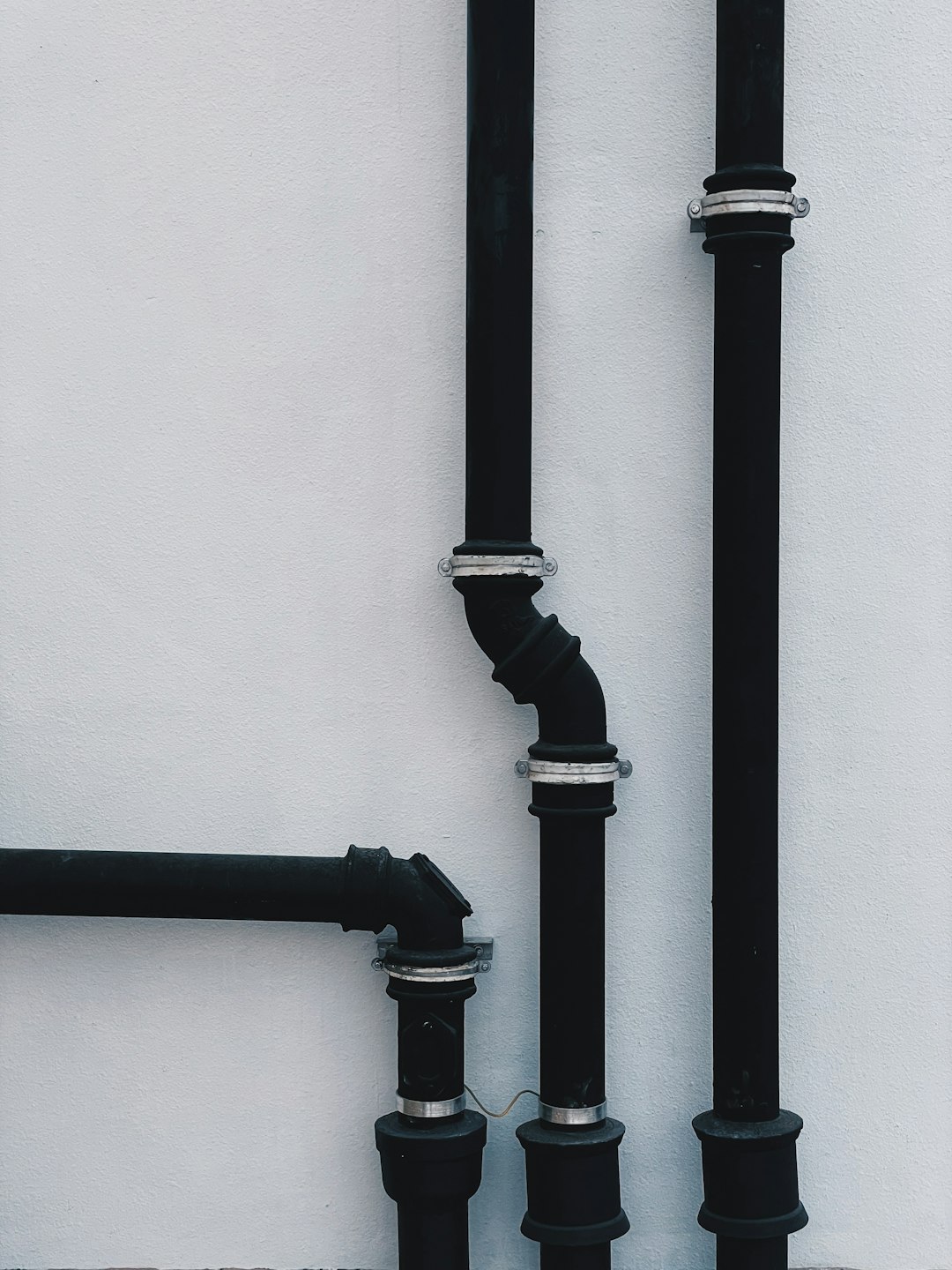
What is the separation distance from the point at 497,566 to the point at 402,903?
417mm

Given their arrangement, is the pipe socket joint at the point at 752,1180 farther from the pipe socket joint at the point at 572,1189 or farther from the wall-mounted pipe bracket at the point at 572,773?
the wall-mounted pipe bracket at the point at 572,773

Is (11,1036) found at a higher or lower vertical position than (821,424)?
lower

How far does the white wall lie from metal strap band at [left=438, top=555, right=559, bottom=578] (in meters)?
0.10

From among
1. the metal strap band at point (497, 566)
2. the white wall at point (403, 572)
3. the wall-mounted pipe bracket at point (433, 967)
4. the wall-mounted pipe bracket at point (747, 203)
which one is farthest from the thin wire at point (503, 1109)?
the wall-mounted pipe bracket at point (747, 203)

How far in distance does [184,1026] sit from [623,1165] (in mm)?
586

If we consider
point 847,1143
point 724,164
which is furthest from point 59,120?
point 847,1143

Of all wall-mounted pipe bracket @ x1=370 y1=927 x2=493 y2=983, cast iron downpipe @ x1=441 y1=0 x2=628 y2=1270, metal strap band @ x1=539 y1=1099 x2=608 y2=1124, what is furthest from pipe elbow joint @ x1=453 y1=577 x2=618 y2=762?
metal strap band @ x1=539 y1=1099 x2=608 y2=1124

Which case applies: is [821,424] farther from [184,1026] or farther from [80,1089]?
[80,1089]

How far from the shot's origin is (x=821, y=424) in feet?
4.65

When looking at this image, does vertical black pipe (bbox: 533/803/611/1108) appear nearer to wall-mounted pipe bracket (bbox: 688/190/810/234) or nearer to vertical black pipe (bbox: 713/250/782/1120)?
vertical black pipe (bbox: 713/250/782/1120)

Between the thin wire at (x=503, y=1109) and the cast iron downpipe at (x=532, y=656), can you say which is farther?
the thin wire at (x=503, y=1109)

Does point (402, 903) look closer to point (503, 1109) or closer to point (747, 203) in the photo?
point (503, 1109)

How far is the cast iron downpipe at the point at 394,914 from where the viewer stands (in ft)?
4.40

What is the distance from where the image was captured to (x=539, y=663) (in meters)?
1.33
